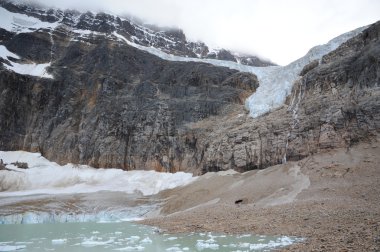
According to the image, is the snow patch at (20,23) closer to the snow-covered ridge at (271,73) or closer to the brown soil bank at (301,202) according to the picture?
the snow-covered ridge at (271,73)

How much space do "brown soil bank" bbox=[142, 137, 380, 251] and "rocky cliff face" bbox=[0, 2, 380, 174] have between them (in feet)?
13.0

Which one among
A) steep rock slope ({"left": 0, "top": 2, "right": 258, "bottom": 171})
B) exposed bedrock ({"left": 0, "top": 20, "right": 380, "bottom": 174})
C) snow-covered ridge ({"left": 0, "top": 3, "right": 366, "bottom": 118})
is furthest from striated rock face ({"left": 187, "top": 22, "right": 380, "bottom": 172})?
steep rock slope ({"left": 0, "top": 2, "right": 258, "bottom": 171})

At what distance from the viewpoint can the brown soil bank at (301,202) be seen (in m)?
14.5

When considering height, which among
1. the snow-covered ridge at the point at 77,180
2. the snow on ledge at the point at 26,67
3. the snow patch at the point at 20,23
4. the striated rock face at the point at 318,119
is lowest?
the snow-covered ridge at the point at 77,180

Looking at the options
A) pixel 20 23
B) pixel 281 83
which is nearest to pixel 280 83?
pixel 281 83

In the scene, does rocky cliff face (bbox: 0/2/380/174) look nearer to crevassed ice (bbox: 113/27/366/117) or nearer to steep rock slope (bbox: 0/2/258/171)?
steep rock slope (bbox: 0/2/258/171)

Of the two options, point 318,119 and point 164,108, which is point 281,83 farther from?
point 164,108

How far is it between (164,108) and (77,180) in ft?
61.7

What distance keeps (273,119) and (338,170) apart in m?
15.8

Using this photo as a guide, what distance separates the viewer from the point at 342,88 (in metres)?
39.0

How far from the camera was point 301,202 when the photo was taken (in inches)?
970

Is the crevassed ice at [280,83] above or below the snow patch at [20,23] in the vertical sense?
below

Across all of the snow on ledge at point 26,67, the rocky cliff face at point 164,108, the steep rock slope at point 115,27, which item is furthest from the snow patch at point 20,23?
the snow on ledge at point 26,67

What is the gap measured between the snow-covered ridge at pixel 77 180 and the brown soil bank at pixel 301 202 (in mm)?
5557
